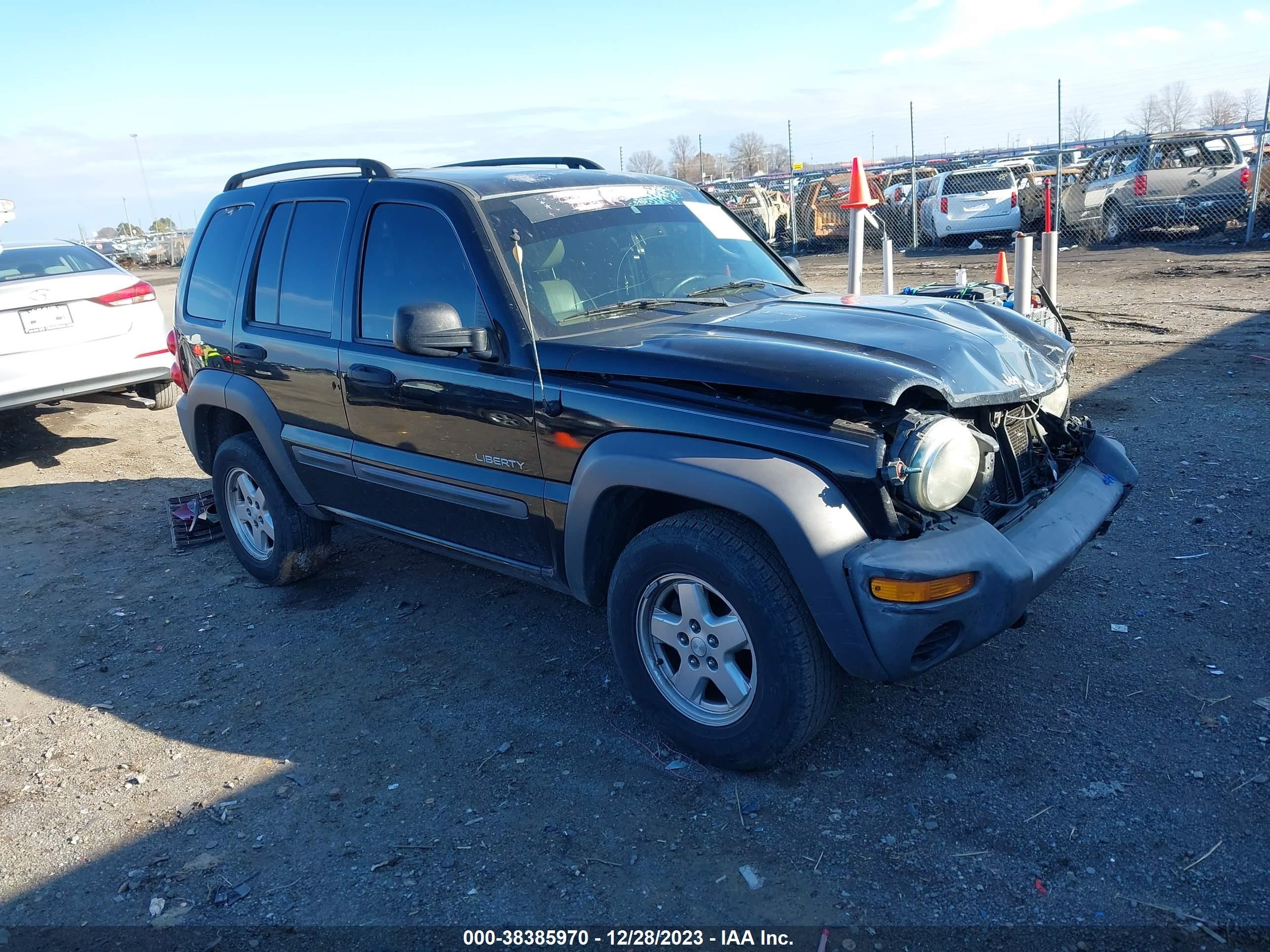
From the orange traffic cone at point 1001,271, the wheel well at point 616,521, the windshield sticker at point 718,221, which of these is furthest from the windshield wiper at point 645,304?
the orange traffic cone at point 1001,271

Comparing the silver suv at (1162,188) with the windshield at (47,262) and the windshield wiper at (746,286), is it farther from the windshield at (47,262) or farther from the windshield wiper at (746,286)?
the windshield at (47,262)

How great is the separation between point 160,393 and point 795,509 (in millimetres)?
8059

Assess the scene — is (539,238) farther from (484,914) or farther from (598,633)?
(484,914)

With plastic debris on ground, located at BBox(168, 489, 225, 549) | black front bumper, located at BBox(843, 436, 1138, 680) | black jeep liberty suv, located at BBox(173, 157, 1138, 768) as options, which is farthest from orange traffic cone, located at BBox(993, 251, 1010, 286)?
plastic debris on ground, located at BBox(168, 489, 225, 549)

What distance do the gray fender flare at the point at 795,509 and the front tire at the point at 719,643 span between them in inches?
3.6

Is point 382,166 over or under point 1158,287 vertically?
over

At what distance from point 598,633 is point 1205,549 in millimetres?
2888

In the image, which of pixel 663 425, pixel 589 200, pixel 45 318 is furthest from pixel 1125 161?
pixel 663 425

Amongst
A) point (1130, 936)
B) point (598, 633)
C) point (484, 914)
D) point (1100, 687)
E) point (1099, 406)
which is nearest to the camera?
point (1130, 936)

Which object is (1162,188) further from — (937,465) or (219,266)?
(937,465)

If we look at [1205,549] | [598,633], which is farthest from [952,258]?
[598,633]

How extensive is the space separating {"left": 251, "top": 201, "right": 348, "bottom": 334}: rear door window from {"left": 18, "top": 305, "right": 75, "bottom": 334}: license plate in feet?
13.4

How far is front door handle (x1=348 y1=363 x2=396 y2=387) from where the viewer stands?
13.4 feet

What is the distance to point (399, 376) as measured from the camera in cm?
402
